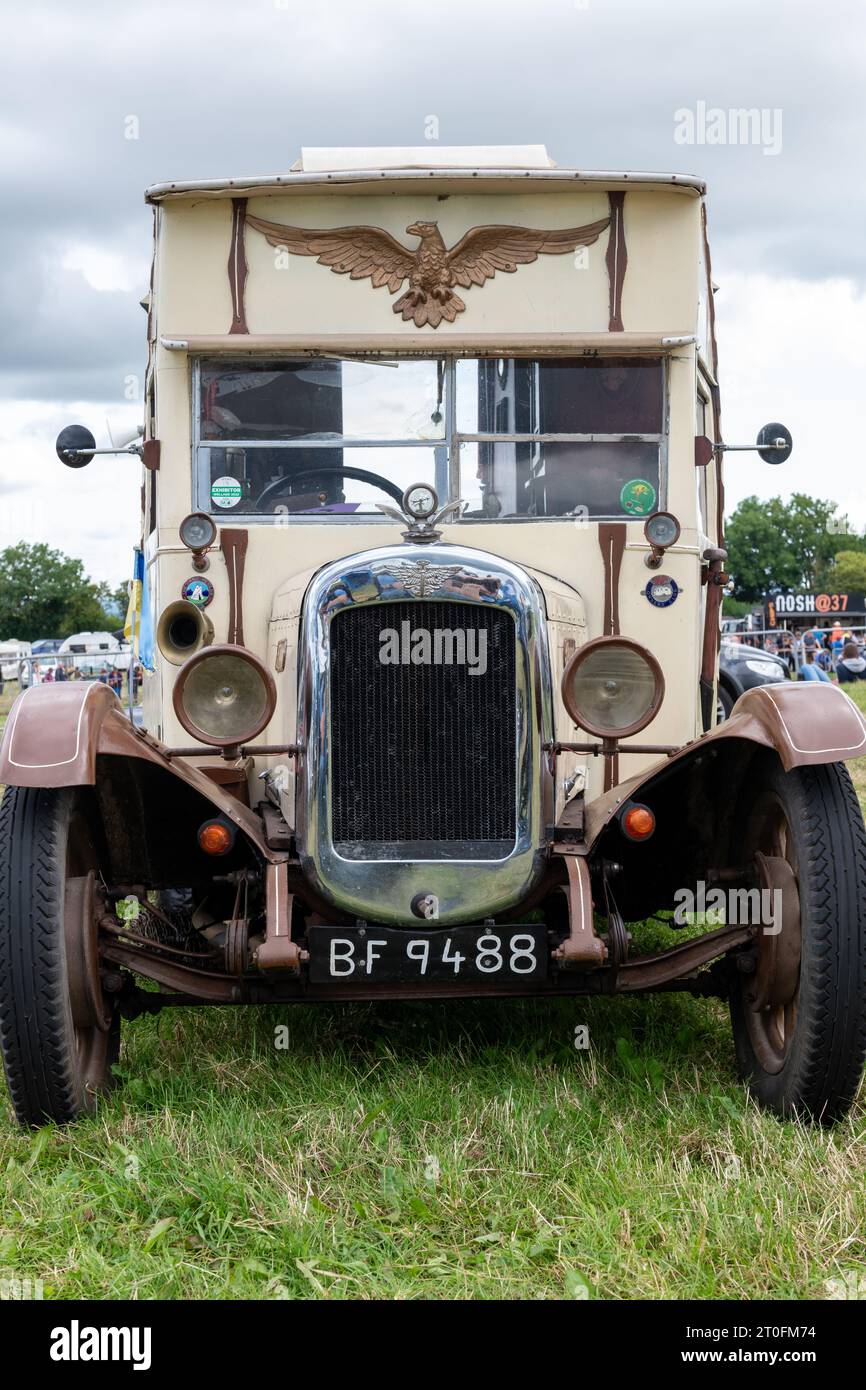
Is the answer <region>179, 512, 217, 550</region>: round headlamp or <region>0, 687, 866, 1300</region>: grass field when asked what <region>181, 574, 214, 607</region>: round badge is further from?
<region>0, 687, 866, 1300</region>: grass field

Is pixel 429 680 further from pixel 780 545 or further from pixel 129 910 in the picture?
pixel 780 545

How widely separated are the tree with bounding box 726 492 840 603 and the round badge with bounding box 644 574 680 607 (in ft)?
268

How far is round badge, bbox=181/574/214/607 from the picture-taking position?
16.0 ft

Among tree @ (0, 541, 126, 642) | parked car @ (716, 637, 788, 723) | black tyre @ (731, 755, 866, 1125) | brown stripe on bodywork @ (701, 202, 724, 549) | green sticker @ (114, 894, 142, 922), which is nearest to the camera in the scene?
black tyre @ (731, 755, 866, 1125)

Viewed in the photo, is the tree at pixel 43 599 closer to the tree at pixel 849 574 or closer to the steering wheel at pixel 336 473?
the tree at pixel 849 574

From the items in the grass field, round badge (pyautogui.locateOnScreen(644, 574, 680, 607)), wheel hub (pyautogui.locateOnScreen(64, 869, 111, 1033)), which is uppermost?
round badge (pyautogui.locateOnScreen(644, 574, 680, 607))

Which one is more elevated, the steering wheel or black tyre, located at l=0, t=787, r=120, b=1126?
the steering wheel

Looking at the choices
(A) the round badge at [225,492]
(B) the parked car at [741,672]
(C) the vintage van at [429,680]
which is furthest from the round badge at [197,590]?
(B) the parked car at [741,672]

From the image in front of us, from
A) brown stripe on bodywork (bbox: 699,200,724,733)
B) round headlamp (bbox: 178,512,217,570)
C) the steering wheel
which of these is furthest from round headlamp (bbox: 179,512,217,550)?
brown stripe on bodywork (bbox: 699,200,724,733)

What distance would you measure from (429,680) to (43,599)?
7729 centimetres

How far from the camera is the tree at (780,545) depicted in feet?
279

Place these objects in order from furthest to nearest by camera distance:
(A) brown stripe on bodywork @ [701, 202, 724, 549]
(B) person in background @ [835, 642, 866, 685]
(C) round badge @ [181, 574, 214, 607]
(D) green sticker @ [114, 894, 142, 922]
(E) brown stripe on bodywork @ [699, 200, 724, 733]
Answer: (B) person in background @ [835, 642, 866, 685] → (A) brown stripe on bodywork @ [701, 202, 724, 549] → (E) brown stripe on bodywork @ [699, 200, 724, 733] → (D) green sticker @ [114, 894, 142, 922] → (C) round badge @ [181, 574, 214, 607]

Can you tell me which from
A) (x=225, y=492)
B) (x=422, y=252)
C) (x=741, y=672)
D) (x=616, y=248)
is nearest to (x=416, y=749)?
(x=225, y=492)
